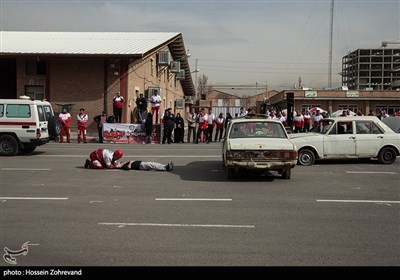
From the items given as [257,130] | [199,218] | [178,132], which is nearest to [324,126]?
[257,130]

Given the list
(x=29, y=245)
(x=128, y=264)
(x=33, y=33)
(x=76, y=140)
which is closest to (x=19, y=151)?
(x=76, y=140)

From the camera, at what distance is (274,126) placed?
1277cm

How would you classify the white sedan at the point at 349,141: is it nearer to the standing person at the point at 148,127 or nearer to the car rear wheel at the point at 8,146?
the car rear wheel at the point at 8,146

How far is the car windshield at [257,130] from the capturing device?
1248 cm

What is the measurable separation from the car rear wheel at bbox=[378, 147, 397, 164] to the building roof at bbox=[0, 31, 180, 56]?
17723 millimetres

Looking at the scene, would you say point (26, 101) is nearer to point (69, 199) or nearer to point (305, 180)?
point (69, 199)

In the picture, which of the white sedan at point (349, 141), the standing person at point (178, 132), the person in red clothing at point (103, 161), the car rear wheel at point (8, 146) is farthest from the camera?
the standing person at point (178, 132)

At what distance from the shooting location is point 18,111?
17.4m

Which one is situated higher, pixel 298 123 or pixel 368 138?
pixel 298 123

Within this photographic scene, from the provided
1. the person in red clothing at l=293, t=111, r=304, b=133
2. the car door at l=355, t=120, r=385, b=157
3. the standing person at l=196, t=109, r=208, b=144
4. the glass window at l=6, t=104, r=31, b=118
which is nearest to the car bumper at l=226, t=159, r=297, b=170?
the car door at l=355, t=120, r=385, b=157

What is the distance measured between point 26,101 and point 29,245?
12.6 metres

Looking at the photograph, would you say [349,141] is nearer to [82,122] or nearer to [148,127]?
[148,127]

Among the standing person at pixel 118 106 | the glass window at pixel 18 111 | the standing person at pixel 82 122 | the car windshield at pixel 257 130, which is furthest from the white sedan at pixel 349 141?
the standing person at pixel 118 106

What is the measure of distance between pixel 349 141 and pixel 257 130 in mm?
3884
